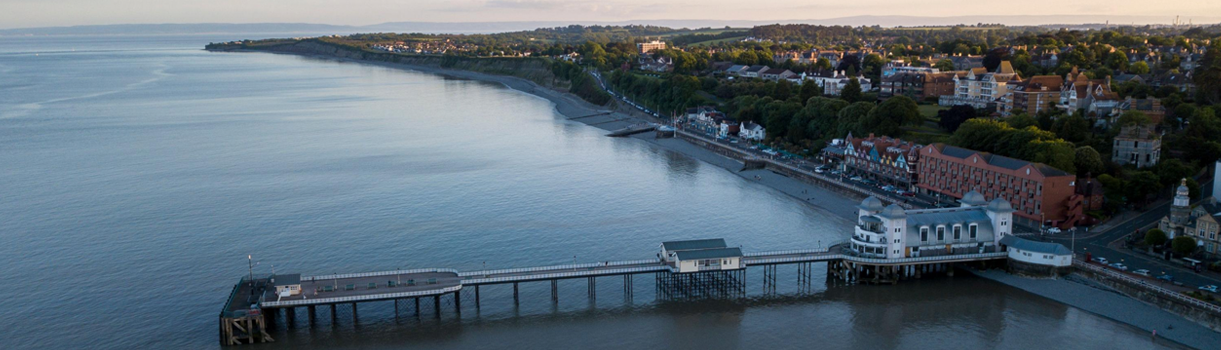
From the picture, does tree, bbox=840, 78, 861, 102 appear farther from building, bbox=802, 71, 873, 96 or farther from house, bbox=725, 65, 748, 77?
house, bbox=725, 65, 748, 77

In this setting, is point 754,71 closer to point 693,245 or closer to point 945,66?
point 945,66

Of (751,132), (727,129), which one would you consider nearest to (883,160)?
(751,132)

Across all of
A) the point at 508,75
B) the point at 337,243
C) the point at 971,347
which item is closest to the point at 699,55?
the point at 508,75

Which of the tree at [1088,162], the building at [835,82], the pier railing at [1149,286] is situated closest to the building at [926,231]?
the pier railing at [1149,286]

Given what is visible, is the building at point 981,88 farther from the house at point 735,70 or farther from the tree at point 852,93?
the house at point 735,70

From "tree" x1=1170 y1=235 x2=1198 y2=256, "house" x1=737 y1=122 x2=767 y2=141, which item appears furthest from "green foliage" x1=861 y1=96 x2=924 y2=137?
"tree" x1=1170 y1=235 x2=1198 y2=256

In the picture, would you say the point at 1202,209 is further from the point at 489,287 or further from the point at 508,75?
the point at 508,75
